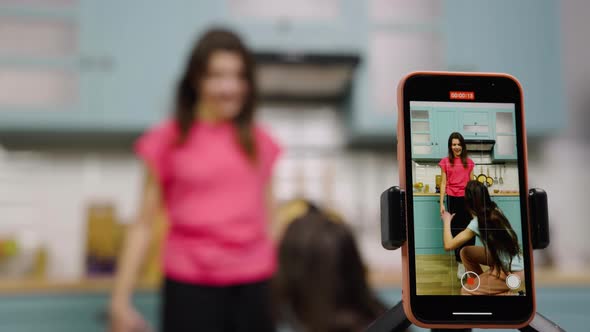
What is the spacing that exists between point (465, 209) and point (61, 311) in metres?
1.55

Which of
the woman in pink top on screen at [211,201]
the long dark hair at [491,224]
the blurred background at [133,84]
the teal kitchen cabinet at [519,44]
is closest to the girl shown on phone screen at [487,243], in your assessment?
the long dark hair at [491,224]

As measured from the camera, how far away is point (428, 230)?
0.20 metres

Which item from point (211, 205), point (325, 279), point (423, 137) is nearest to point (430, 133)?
point (423, 137)

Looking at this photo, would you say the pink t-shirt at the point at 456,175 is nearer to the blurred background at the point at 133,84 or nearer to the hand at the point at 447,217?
the hand at the point at 447,217

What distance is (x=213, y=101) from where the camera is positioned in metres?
0.98

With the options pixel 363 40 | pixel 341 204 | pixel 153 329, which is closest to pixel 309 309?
pixel 153 329

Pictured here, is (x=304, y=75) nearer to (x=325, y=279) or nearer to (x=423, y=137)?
(x=325, y=279)

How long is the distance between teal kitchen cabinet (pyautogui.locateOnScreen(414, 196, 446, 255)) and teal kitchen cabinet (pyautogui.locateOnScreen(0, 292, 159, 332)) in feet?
4.76

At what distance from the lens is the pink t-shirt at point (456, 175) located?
21 cm

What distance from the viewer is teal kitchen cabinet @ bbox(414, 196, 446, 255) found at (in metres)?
0.20

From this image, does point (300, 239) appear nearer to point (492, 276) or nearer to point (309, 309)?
point (309, 309)

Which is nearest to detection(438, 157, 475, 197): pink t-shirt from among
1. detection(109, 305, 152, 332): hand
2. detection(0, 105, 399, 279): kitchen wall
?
detection(109, 305, 152, 332): hand

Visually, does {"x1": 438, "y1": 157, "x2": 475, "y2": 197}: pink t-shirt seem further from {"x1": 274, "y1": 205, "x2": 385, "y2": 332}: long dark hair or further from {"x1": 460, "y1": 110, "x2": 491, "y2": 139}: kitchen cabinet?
{"x1": 274, "y1": 205, "x2": 385, "y2": 332}: long dark hair

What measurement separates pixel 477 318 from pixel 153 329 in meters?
1.45
